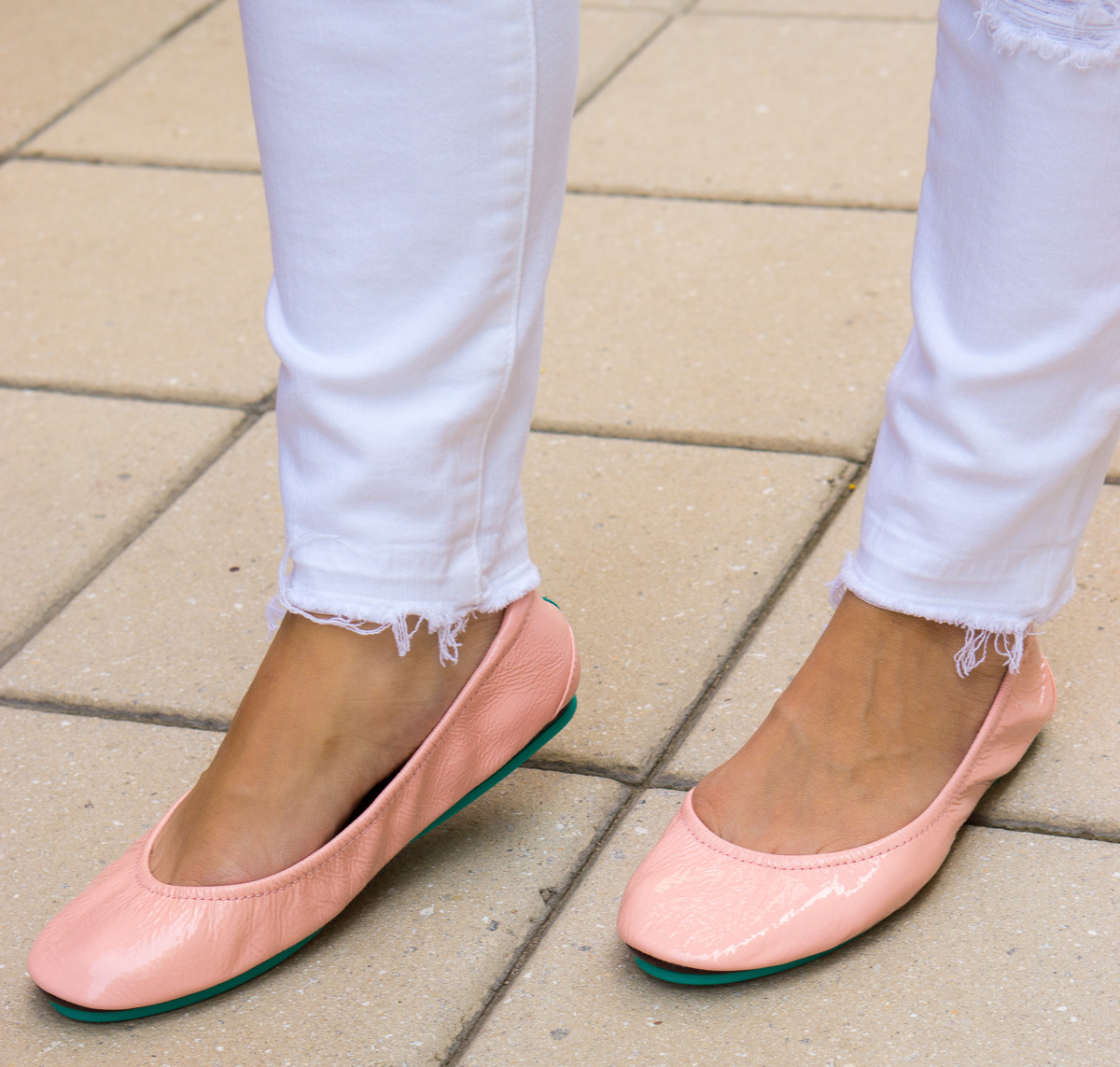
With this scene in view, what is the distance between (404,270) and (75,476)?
918 millimetres

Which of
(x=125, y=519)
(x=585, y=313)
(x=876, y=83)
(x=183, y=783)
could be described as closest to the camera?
(x=183, y=783)

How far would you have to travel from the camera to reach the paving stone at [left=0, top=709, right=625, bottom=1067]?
1.00m

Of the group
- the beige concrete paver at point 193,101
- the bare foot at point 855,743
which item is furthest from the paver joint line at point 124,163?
the bare foot at point 855,743

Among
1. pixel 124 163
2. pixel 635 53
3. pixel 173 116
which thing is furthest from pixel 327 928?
pixel 635 53

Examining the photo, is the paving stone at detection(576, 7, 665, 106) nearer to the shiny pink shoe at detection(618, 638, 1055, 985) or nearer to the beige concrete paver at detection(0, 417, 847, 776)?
the beige concrete paver at detection(0, 417, 847, 776)

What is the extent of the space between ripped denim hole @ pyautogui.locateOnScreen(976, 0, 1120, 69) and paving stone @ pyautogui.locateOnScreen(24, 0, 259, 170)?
1.71m

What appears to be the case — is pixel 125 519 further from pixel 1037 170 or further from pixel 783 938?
pixel 1037 170

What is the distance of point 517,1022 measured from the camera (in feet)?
3.32

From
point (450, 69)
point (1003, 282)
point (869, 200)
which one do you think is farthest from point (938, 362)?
point (869, 200)

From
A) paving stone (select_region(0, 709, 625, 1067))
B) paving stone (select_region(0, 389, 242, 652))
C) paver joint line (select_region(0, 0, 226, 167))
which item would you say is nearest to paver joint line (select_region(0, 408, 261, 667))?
paving stone (select_region(0, 389, 242, 652))

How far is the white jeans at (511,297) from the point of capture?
88 cm

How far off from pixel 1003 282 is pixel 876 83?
69.0 inches

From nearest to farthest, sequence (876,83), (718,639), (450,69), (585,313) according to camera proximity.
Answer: (450,69) < (718,639) < (585,313) < (876,83)

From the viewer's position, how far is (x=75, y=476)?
171 centimetres
